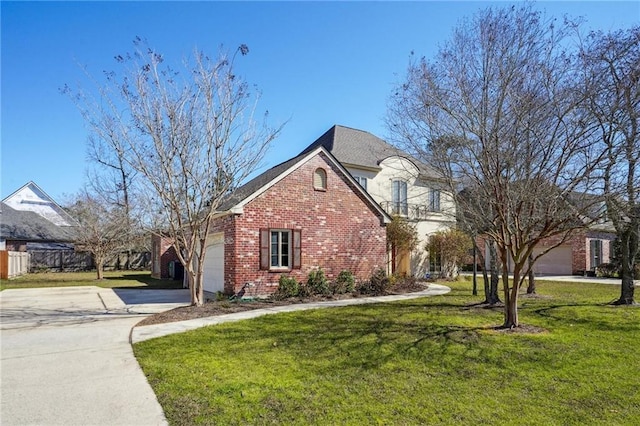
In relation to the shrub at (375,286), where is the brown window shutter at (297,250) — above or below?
above

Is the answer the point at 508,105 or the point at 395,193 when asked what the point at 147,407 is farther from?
the point at 395,193

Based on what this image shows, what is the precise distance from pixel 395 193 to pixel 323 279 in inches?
346

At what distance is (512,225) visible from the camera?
9.00 meters

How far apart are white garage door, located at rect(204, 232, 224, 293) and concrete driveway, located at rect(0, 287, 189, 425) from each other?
2.65 m

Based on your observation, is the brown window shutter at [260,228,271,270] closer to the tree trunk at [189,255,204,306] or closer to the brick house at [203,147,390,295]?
the brick house at [203,147,390,295]

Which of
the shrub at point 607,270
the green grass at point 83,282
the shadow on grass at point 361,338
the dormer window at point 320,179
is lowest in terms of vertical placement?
the green grass at point 83,282

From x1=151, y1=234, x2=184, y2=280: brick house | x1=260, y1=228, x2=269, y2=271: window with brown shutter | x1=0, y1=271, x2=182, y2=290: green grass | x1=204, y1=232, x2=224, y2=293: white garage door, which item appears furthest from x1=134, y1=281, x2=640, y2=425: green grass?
x1=151, y1=234, x2=184, y2=280: brick house

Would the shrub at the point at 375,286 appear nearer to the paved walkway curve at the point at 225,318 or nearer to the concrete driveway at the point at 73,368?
the paved walkway curve at the point at 225,318

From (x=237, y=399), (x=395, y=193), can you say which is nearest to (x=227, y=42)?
(x=237, y=399)

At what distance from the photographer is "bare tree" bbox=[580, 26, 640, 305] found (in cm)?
713

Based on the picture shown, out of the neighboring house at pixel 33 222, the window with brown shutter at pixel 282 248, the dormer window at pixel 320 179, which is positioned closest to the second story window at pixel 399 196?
the dormer window at pixel 320 179

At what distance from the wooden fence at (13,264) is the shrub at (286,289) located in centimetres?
2006

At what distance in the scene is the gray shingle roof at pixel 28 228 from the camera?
1164 inches

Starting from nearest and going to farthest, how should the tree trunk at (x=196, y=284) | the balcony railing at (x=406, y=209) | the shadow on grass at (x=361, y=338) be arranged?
1. the shadow on grass at (x=361, y=338)
2. the tree trunk at (x=196, y=284)
3. the balcony railing at (x=406, y=209)
